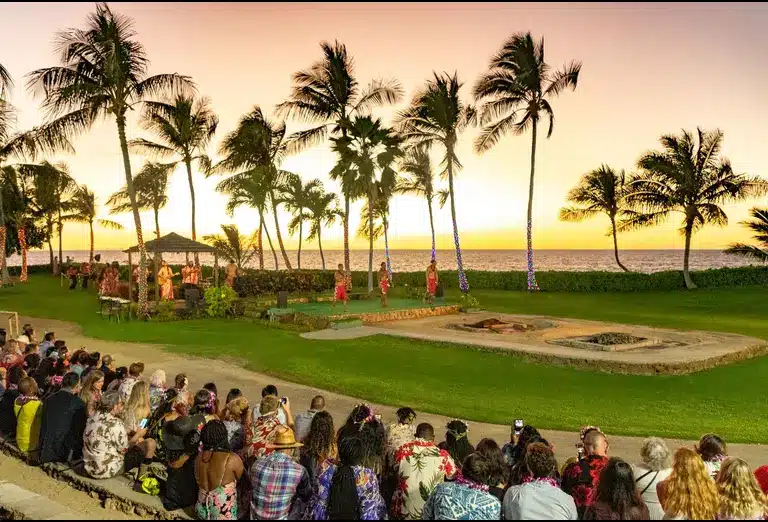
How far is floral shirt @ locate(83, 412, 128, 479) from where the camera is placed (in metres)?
6.84

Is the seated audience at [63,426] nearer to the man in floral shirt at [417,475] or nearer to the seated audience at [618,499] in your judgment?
the man in floral shirt at [417,475]

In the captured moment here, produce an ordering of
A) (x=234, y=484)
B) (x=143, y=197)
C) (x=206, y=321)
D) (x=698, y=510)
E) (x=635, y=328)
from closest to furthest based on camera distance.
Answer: (x=698, y=510), (x=234, y=484), (x=635, y=328), (x=206, y=321), (x=143, y=197)

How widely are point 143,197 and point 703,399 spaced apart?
1735 inches

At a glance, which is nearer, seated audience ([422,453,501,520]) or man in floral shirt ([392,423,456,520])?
seated audience ([422,453,501,520])

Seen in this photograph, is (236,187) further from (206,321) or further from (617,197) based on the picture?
(617,197)

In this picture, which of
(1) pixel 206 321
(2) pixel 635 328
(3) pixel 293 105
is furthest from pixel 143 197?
(2) pixel 635 328

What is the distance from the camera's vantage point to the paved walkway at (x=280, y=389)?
328 inches

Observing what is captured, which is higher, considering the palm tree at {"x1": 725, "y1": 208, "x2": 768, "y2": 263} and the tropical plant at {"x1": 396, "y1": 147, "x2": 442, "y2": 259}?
the tropical plant at {"x1": 396, "y1": 147, "x2": 442, "y2": 259}

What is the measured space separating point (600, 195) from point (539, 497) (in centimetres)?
3831

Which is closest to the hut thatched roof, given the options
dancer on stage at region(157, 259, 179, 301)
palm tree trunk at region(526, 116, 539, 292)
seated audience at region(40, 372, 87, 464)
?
dancer on stage at region(157, 259, 179, 301)

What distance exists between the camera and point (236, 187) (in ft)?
128

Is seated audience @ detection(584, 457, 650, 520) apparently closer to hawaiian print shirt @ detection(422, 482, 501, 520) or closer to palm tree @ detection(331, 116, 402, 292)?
hawaiian print shirt @ detection(422, 482, 501, 520)

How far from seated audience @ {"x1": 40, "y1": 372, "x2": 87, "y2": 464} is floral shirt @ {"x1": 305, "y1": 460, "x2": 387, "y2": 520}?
11.9 ft

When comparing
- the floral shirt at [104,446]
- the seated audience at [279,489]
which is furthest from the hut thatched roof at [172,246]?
the seated audience at [279,489]
